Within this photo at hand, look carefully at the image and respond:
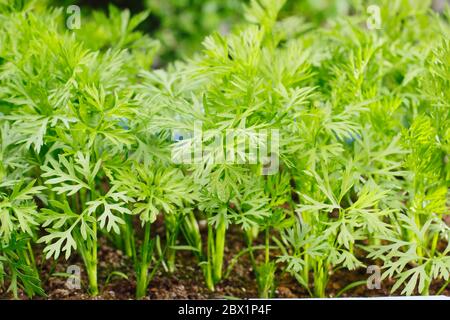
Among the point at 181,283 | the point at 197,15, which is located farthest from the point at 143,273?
the point at 197,15

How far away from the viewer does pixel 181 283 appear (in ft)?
5.91

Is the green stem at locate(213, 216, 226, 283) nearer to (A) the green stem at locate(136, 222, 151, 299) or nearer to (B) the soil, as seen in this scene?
(B) the soil

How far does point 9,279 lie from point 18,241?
26 centimetres

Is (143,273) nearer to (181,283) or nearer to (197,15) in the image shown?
(181,283)

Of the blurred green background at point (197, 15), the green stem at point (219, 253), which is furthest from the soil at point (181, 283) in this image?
the blurred green background at point (197, 15)

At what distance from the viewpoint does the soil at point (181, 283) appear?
1748 millimetres

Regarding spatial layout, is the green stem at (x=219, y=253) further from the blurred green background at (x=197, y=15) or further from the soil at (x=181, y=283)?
the blurred green background at (x=197, y=15)

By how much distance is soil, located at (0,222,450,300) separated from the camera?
1748 millimetres

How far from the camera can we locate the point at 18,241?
1.55 m

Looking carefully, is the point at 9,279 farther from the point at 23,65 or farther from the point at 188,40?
the point at 188,40

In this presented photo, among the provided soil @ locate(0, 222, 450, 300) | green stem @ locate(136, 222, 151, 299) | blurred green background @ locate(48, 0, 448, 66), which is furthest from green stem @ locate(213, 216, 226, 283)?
blurred green background @ locate(48, 0, 448, 66)

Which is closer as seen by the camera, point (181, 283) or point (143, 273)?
point (143, 273)
